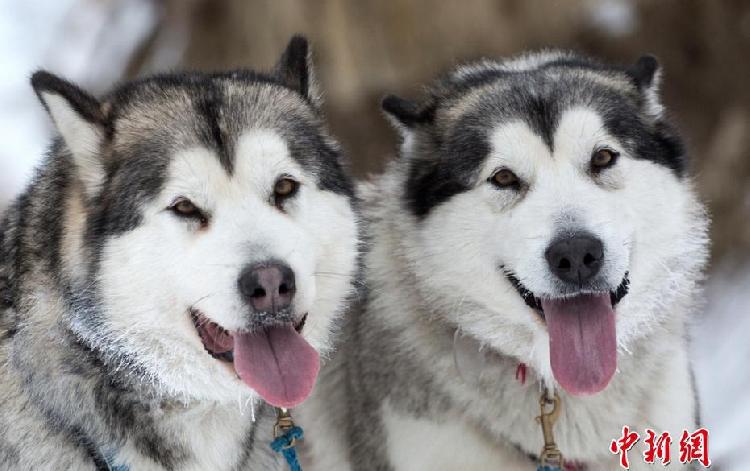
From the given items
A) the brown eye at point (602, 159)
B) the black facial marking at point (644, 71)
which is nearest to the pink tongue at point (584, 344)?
the brown eye at point (602, 159)

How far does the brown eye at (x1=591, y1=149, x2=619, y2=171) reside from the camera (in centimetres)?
373

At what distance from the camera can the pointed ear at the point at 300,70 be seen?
3.69 meters

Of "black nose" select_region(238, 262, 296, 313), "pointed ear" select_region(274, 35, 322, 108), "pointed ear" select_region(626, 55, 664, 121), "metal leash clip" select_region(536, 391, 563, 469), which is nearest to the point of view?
"black nose" select_region(238, 262, 296, 313)

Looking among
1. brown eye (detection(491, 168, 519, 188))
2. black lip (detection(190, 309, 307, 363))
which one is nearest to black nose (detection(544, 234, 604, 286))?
brown eye (detection(491, 168, 519, 188))

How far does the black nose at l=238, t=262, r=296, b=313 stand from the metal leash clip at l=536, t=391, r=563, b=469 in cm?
129

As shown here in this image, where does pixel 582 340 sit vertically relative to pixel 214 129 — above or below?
below

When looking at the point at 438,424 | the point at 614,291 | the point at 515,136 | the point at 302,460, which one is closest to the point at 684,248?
the point at 614,291

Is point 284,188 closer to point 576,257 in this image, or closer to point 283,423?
point 283,423

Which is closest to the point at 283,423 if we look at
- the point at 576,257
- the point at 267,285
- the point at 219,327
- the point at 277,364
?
the point at 277,364

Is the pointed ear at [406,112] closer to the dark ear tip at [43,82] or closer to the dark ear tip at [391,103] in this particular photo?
the dark ear tip at [391,103]

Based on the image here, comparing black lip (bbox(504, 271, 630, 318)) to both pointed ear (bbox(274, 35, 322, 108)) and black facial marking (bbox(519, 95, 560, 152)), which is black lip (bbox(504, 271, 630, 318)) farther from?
pointed ear (bbox(274, 35, 322, 108))

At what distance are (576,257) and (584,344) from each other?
1.21 ft

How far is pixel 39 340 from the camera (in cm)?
321

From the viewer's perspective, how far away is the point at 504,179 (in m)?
3.77
